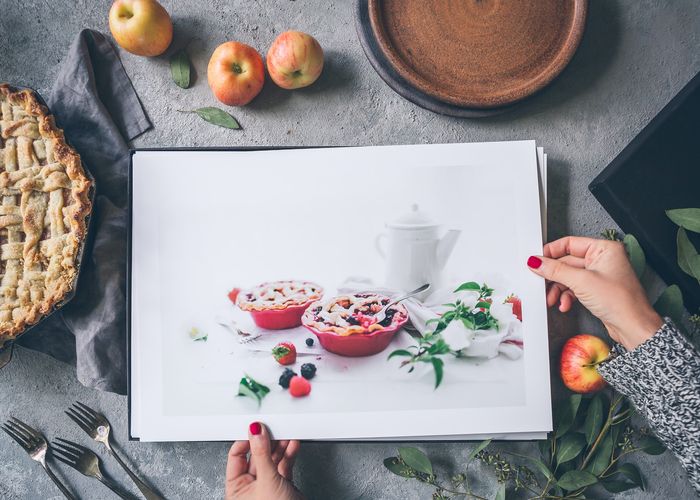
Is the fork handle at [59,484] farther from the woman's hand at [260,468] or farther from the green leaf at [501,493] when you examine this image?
the green leaf at [501,493]

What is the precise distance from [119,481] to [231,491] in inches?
7.4

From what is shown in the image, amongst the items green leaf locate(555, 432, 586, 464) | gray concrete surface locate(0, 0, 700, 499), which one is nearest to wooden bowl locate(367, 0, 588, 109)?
gray concrete surface locate(0, 0, 700, 499)

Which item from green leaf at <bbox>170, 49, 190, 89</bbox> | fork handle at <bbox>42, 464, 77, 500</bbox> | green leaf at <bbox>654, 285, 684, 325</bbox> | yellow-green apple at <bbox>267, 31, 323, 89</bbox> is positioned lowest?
fork handle at <bbox>42, 464, 77, 500</bbox>

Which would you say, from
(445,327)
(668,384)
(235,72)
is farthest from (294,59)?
(668,384)

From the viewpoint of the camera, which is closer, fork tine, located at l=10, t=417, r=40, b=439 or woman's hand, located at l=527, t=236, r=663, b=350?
woman's hand, located at l=527, t=236, r=663, b=350

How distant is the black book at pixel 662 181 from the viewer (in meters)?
0.70

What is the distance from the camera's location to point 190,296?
0.73m

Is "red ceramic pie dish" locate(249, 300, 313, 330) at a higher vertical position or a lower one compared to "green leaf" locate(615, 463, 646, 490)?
higher

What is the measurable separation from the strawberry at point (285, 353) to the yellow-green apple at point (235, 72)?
359 mm

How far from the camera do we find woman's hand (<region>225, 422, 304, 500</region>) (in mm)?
684

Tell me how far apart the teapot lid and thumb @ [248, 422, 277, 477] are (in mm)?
346

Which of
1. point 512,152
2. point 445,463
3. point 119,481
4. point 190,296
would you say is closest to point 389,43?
point 512,152

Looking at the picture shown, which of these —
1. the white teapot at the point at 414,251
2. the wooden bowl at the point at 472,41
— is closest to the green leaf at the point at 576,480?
the white teapot at the point at 414,251

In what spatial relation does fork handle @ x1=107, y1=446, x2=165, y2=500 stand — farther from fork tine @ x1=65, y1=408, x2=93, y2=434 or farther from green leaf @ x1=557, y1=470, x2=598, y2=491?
green leaf @ x1=557, y1=470, x2=598, y2=491
